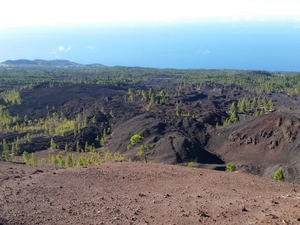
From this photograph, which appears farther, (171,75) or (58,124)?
(171,75)

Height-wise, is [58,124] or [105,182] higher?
[105,182]

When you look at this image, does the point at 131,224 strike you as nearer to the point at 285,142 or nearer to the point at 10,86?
the point at 285,142

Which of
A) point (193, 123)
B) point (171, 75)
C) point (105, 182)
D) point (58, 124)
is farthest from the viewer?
point (171, 75)

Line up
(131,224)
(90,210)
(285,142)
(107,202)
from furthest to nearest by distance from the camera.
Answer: (285,142) < (107,202) < (90,210) < (131,224)

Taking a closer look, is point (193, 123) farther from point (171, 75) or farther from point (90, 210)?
point (171, 75)

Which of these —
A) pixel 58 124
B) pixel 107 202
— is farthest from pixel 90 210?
pixel 58 124

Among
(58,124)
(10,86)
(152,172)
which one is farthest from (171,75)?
(152,172)
